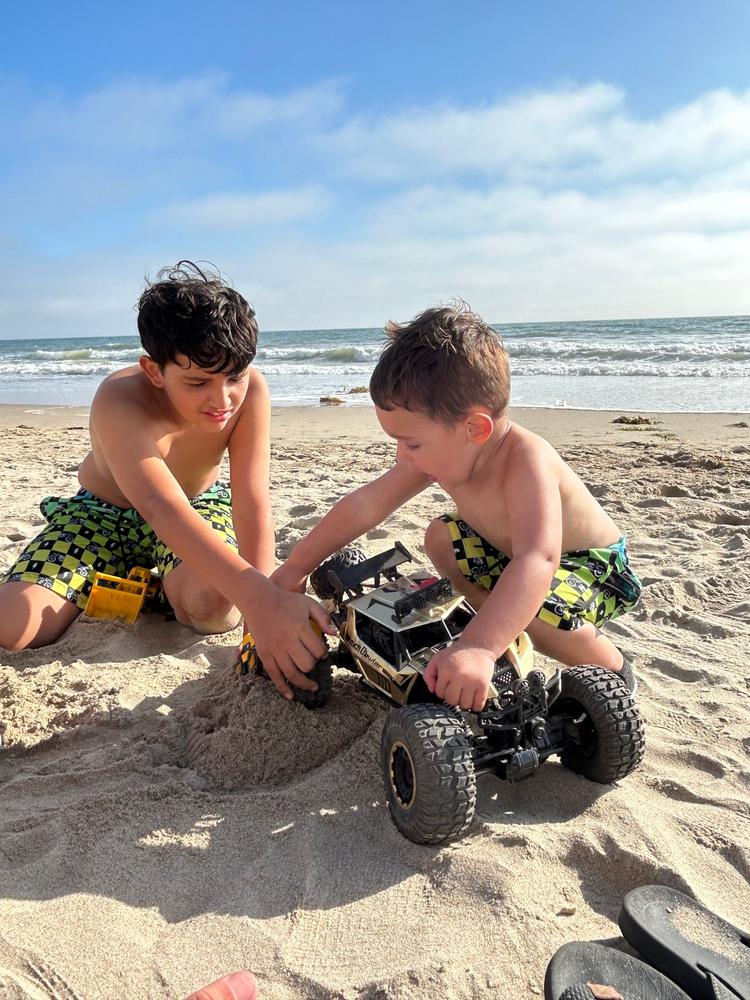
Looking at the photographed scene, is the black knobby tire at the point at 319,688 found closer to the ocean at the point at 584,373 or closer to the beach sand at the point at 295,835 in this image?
the beach sand at the point at 295,835

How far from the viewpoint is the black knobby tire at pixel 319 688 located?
7.64ft

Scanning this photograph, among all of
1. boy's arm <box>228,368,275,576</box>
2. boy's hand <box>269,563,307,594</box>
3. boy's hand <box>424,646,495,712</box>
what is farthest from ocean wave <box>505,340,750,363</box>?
boy's hand <box>424,646,495,712</box>

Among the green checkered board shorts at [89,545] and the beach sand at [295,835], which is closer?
the beach sand at [295,835]

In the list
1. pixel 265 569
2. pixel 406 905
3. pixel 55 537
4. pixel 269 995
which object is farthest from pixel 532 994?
pixel 55 537

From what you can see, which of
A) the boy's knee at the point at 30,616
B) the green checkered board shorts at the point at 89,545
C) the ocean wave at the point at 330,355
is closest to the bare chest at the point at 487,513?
the green checkered board shorts at the point at 89,545

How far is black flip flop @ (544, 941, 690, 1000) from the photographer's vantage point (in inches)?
54.7

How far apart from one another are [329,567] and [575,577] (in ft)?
2.84

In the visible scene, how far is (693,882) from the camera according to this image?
5.79ft

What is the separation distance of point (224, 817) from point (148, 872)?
25 centimetres

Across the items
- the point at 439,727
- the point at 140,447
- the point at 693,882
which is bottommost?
the point at 693,882

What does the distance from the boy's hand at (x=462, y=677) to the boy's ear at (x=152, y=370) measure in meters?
1.67

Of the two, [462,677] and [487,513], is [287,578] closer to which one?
[487,513]

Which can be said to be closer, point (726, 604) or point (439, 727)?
point (439, 727)

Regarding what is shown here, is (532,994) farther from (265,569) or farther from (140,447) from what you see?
(140,447)
